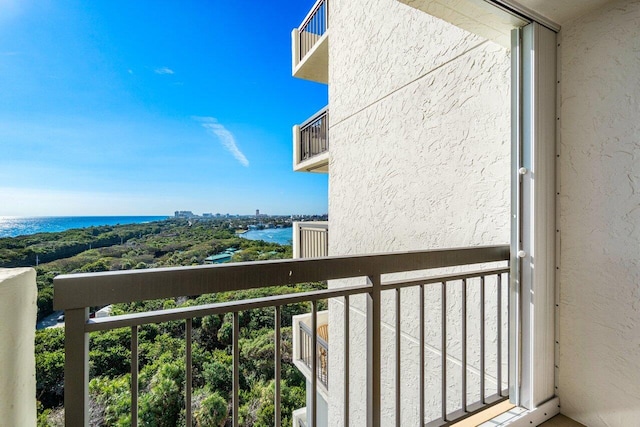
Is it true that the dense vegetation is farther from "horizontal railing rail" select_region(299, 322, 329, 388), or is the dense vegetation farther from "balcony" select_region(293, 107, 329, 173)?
"balcony" select_region(293, 107, 329, 173)

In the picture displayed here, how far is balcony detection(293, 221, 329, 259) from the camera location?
5148 mm

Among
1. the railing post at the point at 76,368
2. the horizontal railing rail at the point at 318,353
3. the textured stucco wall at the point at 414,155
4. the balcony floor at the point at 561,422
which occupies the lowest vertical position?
the horizontal railing rail at the point at 318,353

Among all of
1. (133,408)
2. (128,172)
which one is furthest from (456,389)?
(128,172)

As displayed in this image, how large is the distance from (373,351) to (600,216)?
1167mm

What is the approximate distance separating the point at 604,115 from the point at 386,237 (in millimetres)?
1668

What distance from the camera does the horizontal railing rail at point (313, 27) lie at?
531cm

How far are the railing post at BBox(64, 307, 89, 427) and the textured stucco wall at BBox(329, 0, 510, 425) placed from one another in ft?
5.93

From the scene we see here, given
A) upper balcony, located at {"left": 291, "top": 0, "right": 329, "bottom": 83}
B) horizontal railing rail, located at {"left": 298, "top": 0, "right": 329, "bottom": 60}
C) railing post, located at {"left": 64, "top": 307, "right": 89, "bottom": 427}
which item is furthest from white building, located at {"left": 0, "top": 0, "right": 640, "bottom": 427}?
horizontal railing rail, located at {"left": 298, "top": 0, "right": 329, "bottom": 60}

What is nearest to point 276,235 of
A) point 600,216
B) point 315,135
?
point 315,135

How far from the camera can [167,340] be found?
3799 millimetres

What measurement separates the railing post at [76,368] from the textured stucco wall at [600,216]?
1892mm

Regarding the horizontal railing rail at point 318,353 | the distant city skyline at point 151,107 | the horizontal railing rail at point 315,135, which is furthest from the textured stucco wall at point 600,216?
the distant city skyline at point 151,107

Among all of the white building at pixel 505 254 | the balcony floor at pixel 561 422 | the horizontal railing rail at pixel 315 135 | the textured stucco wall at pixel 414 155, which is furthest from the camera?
the horizontal railing rail at pixel 315 135

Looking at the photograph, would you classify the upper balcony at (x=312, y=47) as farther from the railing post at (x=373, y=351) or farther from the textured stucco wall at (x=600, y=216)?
the railing post at (x=373, y=351)
